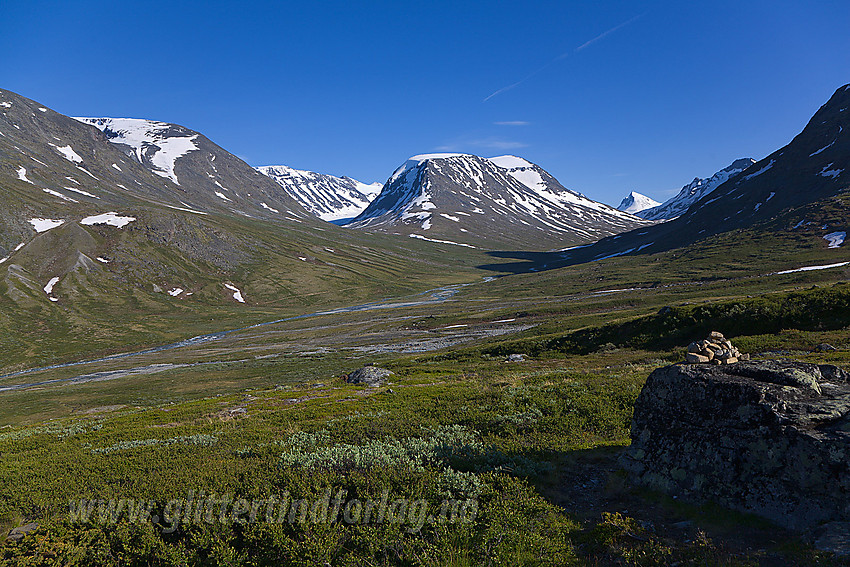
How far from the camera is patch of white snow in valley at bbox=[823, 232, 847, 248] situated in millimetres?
138288

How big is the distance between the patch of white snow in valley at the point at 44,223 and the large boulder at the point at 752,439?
244 m

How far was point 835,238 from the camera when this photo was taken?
143000 millimetres

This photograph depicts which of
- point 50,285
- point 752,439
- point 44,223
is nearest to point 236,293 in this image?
point 50,285

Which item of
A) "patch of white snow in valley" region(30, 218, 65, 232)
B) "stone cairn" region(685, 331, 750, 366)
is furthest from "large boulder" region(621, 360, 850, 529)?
"patch of white snow in valley" region(30, 218, 65, 232)

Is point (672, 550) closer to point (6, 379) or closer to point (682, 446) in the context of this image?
point (682, 446)

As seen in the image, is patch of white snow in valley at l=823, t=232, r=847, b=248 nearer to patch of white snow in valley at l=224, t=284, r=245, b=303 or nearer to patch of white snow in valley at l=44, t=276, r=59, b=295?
patch of white snow in valley at l=224, t=284, r=245, b=303

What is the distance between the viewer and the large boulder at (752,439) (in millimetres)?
8312

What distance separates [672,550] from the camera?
27.3ft

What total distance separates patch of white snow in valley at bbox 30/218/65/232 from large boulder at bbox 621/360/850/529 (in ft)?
800

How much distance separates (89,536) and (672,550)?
14.0 meters

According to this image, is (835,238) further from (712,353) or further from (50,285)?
(50,285)

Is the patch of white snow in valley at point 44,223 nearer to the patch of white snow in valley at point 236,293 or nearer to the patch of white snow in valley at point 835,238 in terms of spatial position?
the patch of white snow in valley at point 236,293

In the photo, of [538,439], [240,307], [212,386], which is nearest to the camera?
[538,439]

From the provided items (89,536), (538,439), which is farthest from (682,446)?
(89,536)
